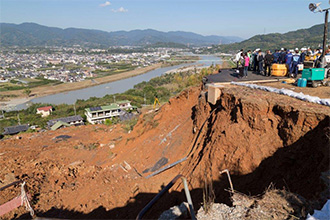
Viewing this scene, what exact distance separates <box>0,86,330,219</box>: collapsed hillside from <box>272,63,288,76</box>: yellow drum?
389 centimetres

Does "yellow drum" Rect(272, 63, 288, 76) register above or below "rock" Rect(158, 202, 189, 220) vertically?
above

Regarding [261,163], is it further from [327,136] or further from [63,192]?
[63,192]

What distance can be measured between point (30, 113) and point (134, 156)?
45.2 meters

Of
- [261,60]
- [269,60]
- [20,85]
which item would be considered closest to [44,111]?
[20,85]

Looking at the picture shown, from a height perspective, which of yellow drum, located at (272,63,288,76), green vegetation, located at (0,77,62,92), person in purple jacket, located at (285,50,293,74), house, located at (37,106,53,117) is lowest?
house, located at (37,106,53,117)

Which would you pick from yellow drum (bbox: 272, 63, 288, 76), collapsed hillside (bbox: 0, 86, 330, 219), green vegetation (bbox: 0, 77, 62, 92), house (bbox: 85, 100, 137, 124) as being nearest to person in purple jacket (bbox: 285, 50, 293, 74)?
yellow drum (bbox: 272, 63, 288, 76)

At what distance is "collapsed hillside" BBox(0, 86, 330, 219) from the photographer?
5.55 meters

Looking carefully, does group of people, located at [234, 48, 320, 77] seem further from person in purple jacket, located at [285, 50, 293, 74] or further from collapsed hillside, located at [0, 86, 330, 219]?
collapsed hillside, located at [0, 86, 330, 219]

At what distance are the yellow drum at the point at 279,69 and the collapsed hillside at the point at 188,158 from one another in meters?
3.89

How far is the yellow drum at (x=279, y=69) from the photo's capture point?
38.4 feet

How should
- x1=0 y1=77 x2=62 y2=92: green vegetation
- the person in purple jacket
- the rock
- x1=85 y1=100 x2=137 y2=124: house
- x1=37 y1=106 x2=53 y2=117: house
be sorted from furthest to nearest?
x1=0 y1=77 x2=62 y2=92: green vegetation → x1=37 y1=106 x2=53 y2=117: house → x1=85 y1=100 x2=137 y2=124: house → the person in purple jacket → the rock

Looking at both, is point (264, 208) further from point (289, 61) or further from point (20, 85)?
→ point (20, 85)

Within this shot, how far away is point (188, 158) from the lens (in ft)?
31.2

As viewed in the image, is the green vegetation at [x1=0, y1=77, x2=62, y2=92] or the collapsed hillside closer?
the collapsed hillside
